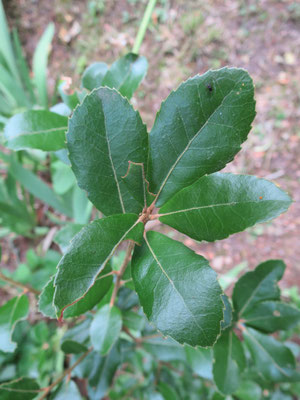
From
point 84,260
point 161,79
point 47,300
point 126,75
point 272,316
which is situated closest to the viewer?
point 84,260

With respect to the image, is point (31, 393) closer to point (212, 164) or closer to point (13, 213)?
point (212, 164)

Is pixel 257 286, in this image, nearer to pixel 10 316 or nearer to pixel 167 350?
pixel 167 350

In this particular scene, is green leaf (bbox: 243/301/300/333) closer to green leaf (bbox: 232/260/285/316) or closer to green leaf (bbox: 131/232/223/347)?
green leaf (bbox: 232/260/285/316)

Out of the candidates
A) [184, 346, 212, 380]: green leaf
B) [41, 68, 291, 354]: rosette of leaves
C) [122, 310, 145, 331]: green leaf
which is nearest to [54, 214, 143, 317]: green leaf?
[41, 68, 291, 354]: rosette of leaves

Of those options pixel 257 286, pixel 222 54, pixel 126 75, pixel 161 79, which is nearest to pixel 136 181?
pixel 126 75

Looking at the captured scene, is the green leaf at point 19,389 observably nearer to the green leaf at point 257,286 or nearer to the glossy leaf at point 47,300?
the glossy leaf at point 47,300

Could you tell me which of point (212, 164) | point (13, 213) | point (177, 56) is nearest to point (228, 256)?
point (13, 213)
